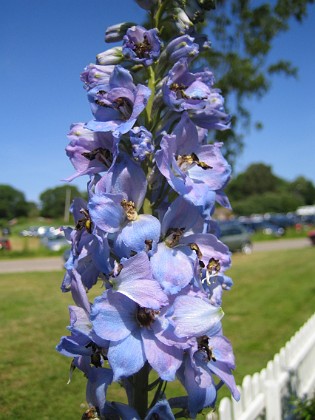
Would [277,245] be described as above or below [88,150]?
below

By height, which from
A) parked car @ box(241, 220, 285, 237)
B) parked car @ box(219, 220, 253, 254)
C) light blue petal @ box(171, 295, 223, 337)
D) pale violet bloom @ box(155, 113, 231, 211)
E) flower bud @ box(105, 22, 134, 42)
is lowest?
parked car @ box(241, 220, 285, 237)

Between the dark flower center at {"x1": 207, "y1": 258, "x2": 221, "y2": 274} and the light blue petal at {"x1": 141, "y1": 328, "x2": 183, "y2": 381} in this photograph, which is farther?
the dark flower center at {"x1": 207, "y1": 258, "x2": 221, "y2": 274}

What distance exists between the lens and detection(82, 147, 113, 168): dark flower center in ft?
5.27

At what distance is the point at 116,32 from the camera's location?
1.88 metres

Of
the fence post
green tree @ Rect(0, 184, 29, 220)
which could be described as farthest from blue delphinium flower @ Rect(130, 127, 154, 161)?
green tree @ Rect(0, 184, 29, 220)

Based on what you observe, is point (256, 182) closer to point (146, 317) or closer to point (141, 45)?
point (141, 45)

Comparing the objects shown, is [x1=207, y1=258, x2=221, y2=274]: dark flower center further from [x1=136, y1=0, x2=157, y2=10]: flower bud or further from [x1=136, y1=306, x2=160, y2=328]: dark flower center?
[x1=136, y1=0, x2=157, y2=10]: flower bud

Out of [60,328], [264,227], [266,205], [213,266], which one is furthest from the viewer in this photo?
[266,205]

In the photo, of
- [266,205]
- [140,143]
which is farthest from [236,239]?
[266,205]

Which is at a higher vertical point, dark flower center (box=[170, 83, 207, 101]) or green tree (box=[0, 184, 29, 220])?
dark flower center (box=[170, 83, 207, 101])

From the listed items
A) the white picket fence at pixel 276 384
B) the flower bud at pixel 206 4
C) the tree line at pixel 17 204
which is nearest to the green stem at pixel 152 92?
the flower bud at pixel 206 4

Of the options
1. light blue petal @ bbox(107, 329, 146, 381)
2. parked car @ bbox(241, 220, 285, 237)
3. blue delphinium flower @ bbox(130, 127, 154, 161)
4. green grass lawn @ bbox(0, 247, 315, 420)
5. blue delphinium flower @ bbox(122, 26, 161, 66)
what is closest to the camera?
light blue petal @ bbox(107, 329, 146, 381)

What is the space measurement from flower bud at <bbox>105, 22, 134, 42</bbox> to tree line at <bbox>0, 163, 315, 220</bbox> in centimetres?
554

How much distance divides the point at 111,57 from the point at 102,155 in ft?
1.35
